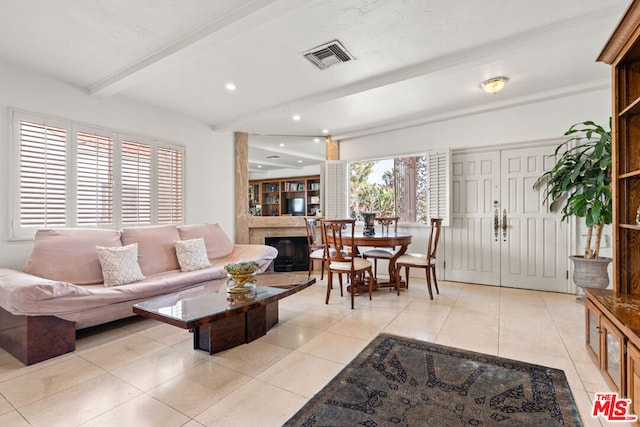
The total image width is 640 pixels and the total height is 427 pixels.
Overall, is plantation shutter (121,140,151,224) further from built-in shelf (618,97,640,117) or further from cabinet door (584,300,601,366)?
built-in shelf (618,97,640,117)

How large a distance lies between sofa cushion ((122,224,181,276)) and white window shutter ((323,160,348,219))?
106 inches

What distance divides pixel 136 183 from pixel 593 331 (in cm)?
480

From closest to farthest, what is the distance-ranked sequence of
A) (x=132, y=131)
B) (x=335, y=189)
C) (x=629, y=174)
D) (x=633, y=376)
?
1. (x=633, y=376)
2. (x=629, y=174)
3. (x=132, y=131)
4. (x=335, y=189)

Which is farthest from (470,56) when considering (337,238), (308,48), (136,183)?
(136,183)

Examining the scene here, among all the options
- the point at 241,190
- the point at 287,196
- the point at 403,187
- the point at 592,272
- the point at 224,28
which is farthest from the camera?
the point at 287,196

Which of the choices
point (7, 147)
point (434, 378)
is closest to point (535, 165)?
point (434, 378)

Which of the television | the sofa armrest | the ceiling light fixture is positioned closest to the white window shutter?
the television

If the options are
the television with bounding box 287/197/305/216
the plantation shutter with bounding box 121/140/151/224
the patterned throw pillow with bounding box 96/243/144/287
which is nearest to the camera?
the patterned throw pillow with bounding box 96/243/144/287

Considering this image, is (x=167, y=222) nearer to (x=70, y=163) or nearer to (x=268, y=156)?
(x=70, y=163)

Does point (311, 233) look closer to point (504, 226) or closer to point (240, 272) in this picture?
point (240, 272)

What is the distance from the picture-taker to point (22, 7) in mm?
2166

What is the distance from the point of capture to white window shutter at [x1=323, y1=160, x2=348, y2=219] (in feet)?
18.3

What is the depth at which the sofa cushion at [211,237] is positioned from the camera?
4027 mm

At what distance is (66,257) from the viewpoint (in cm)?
286
